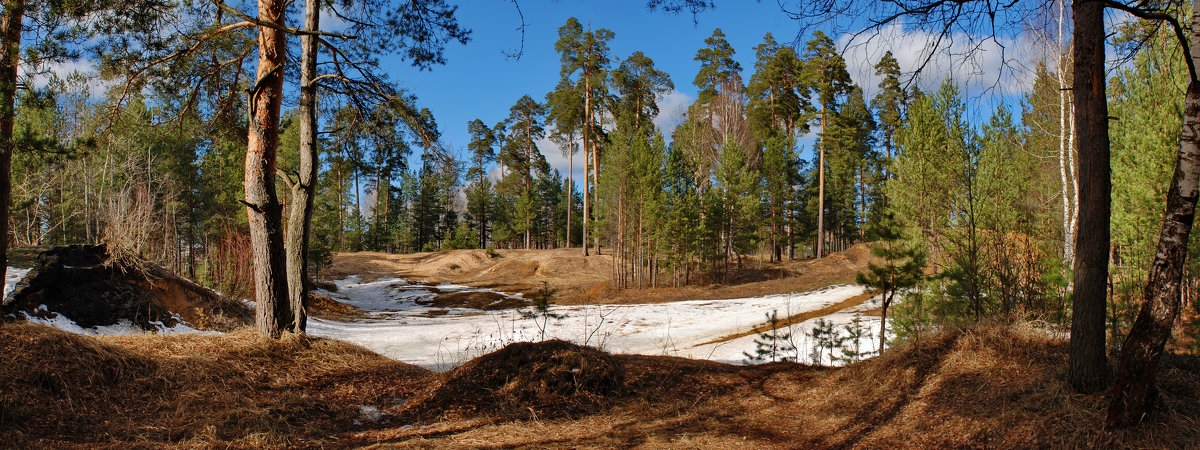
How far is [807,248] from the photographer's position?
47.6 m

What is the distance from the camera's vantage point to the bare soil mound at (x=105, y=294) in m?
7.65

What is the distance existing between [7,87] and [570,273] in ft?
92.2

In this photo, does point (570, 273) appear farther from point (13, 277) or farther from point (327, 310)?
point (13, 277)

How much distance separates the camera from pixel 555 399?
4.70 metres

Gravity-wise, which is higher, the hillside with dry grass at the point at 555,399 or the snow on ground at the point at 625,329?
the hillside with dry grass at the point at 555,399

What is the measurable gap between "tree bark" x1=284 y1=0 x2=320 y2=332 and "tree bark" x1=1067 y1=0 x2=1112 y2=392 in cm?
694

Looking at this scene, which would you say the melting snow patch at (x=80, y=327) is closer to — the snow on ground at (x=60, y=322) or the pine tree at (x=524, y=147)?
the snow on ground at (x=60, y=322)

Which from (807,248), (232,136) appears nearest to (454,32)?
(232,136)

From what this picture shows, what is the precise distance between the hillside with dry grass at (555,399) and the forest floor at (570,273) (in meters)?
15.9

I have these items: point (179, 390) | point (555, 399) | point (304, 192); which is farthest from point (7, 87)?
point (555, 399)

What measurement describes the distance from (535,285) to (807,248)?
1085 inches

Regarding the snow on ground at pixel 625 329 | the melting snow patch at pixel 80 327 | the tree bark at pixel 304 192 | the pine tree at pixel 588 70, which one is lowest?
the snow on ground at pixel 625 329

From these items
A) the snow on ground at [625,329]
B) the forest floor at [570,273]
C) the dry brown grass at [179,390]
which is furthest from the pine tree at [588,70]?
the dry brown grass at [179,390]

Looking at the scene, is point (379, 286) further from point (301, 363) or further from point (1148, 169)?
point (1148, 169)
